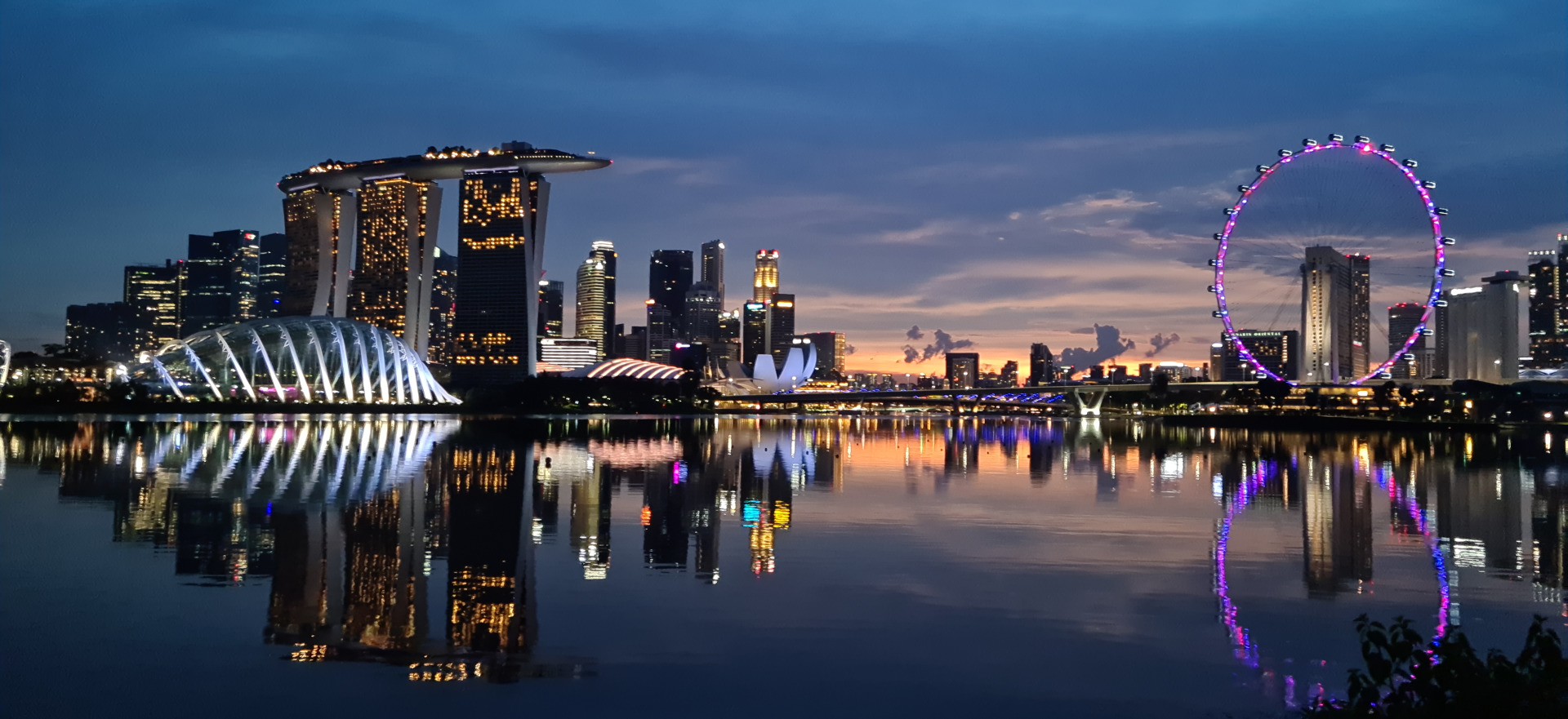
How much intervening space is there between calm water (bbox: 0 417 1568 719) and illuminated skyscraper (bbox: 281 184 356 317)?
542ft

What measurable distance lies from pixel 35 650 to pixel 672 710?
6.52 meters

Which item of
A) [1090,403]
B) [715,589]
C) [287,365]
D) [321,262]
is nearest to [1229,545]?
[715,589]

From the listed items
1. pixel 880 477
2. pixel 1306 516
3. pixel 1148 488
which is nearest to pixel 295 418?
pixel 880 477

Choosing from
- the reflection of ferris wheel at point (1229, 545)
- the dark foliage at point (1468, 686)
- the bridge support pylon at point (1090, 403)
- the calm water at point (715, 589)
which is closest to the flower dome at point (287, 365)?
the calm water at point (715, 589)

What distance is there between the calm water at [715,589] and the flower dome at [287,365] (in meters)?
78.6

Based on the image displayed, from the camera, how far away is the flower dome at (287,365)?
348 feet

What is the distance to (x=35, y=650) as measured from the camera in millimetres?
11188

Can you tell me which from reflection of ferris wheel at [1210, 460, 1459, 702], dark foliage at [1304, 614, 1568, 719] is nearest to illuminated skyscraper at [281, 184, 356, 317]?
reflection of ferris wheel at [1210, 460, 1459, 702]

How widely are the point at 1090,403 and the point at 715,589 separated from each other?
17545 centimetres

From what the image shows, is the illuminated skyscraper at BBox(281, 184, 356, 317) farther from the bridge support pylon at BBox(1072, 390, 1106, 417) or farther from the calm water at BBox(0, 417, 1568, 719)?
the calm water at BBox(0, 417, 1568, 719)

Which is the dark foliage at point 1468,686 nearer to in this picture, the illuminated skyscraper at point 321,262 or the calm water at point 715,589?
the calm water at point 715,589

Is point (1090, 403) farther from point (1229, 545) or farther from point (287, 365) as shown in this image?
point (1229, 545)

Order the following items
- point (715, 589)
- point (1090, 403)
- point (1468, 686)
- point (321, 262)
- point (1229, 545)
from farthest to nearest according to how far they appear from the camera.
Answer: point (321, 262) < point (1090, 403) < point (1229, 545) < point (715, 589) < point (1468, 686)

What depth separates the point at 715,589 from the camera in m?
15.3
